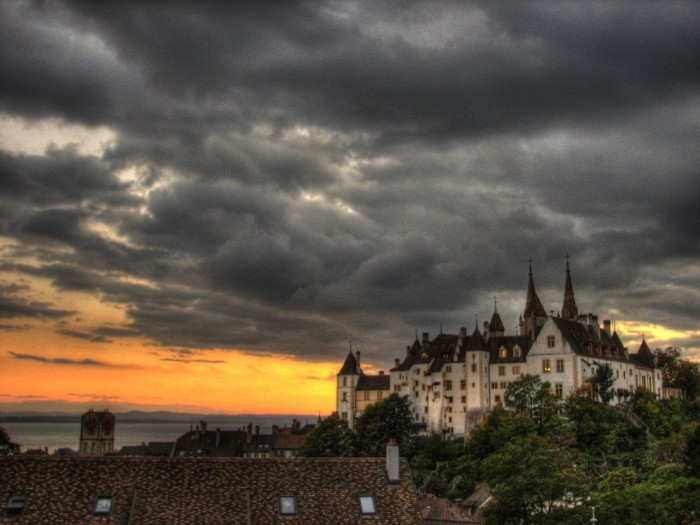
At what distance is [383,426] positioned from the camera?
12625 centimetres

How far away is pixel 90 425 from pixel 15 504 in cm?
3370

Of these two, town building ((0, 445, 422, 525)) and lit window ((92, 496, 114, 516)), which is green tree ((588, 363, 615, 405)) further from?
lit window ((92, 496, 114, 516))

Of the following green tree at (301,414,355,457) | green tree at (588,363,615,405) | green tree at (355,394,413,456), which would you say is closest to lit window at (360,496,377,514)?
green tree at (355,394,413,456)

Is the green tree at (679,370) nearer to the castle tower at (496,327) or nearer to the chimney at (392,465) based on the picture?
the castle tower at (496,327)

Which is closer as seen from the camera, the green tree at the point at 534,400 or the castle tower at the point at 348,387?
the green tree at the point at 534,400

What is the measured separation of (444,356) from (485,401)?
12477 millimetres

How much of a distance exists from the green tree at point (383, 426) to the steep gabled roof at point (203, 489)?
78.0 metres

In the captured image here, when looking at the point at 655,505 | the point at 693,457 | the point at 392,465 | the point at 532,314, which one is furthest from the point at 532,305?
the point at 392,465

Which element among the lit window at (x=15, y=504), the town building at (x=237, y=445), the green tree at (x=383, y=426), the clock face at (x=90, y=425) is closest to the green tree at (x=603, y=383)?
the green tree at (x=383, y=426)

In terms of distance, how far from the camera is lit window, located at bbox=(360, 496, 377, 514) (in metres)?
42.8

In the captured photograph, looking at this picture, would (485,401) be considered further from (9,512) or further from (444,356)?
(9,512)

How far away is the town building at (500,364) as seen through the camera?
403ft

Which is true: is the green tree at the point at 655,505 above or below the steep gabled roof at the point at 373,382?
below

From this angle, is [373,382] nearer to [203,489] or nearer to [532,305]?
[532,305]
